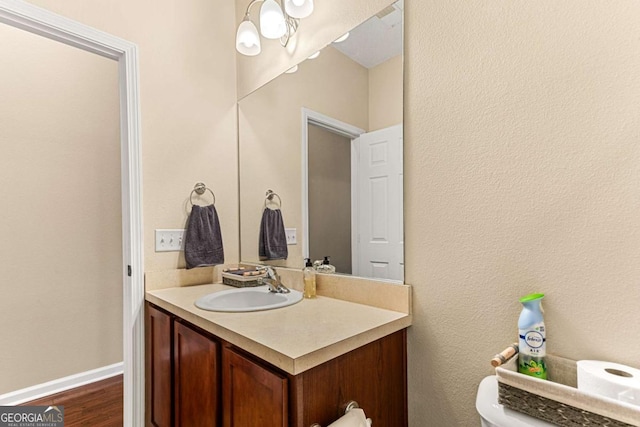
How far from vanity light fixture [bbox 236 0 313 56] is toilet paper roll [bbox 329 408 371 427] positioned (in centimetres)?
153

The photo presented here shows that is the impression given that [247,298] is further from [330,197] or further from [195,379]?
[330,197]

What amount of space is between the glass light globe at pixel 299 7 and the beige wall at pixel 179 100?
0.69 meters

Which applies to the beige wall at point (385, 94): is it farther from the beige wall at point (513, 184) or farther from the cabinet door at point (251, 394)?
the cabinet door at point (251, 394)

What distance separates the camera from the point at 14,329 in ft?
6.64

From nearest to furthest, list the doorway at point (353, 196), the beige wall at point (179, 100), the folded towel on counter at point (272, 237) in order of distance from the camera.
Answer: the doorway at point (353, 196), the beige wall at point (179, 100), the folded towel on counter at point (272, 237)

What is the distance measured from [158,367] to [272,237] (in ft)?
2.70

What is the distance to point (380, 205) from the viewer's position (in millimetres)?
1226

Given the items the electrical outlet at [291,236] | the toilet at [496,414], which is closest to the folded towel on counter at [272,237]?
the electrical outlet at [291,236]

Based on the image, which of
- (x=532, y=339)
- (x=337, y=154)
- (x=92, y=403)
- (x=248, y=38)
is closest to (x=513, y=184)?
(x=532, y=339)

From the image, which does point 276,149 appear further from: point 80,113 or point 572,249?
point 80,113

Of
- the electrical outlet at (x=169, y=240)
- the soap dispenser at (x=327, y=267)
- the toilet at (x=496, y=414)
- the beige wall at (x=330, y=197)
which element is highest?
the beige wall at (x=330, y=197)

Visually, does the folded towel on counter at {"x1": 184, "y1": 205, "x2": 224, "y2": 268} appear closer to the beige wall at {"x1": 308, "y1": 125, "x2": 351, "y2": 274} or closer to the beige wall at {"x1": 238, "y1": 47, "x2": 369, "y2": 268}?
the beige wall at {"x1": 238, "y1": 47, "x2": 369, "y2": 268}

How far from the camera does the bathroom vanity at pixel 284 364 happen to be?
0.79m

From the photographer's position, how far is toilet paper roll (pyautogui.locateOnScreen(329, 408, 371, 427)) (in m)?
0.77
